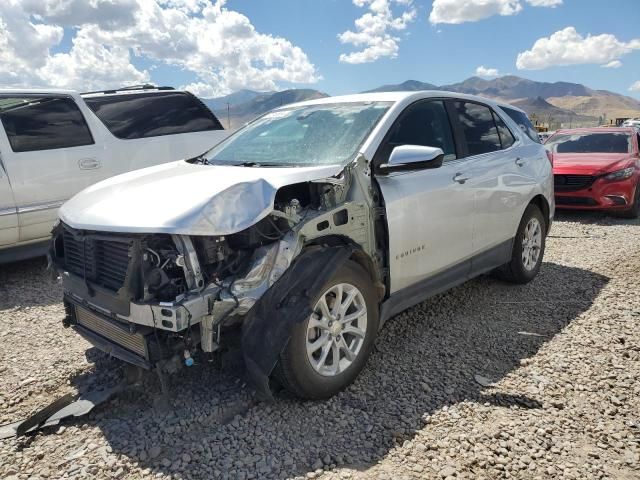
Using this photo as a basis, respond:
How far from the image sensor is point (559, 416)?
2.89m

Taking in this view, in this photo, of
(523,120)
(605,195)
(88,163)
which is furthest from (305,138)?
(605,195)

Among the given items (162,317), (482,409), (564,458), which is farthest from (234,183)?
(564,458)

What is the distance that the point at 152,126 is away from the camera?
655cm

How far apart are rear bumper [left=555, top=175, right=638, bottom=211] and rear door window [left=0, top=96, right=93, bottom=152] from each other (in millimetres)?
7396

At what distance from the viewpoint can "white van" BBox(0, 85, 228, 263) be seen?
17.6 ft

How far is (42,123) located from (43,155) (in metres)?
0.40

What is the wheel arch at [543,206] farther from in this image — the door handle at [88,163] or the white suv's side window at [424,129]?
the door handle at [88,163]

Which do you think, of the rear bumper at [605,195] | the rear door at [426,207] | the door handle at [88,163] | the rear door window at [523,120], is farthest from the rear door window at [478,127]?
the rear bumper at [605,195]

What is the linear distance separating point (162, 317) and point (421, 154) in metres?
1.81

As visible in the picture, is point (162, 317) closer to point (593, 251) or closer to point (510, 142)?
point (510, 142)

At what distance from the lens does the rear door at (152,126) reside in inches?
242

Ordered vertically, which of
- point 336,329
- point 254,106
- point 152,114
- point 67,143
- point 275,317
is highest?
point 254,106

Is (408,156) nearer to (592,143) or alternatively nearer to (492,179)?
(492,179)

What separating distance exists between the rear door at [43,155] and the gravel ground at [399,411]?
1.42m
